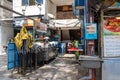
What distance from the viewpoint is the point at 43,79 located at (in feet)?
23.6

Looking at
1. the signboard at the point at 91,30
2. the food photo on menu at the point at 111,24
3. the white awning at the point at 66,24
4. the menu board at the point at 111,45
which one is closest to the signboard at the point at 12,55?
the signboard at the point at 91,30

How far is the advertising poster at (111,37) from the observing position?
582 cm

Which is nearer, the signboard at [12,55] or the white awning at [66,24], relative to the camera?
the signboard at [12,55]

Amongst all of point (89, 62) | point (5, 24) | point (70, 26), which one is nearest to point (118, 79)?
point (89, 62)

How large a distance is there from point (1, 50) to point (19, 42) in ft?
35.4

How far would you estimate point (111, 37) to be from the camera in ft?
19.2

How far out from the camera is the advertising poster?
582cm

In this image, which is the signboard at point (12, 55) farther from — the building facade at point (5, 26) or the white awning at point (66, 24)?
the white awning at point (66, 24)

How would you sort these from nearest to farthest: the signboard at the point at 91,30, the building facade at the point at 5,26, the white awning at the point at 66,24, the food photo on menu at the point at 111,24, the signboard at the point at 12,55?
the signboard at the point at 91,30 < the food photo on menu at the point at 111,24 < the signboard at the point at 12,55 < the building facade at the point at 5,26 < the white awning at the point at 66,24

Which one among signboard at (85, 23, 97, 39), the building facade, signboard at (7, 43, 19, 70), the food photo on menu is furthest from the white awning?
signboard at (85, 23, 97, 39)

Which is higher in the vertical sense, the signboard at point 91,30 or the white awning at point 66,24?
the white awning at point 66,24

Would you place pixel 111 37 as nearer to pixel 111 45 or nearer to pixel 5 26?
pixel 111 45

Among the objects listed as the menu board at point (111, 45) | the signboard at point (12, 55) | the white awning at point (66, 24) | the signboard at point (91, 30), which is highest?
the white awning at point (66, 24)

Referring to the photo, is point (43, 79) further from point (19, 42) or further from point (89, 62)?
point (89, 62)
